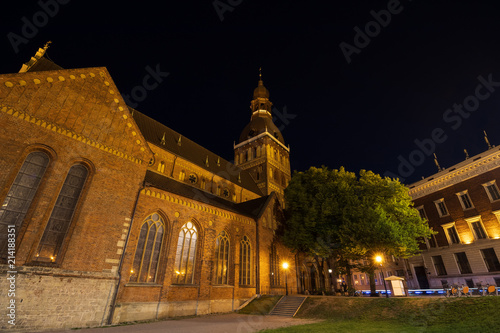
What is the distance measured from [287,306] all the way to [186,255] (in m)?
9.34

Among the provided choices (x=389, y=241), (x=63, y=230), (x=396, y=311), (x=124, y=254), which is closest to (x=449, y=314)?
(x=396, y=311)

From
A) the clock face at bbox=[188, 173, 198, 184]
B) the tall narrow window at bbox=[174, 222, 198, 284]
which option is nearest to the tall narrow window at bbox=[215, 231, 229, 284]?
the tall narrow window at bbox=[174, 222, 198, 284]

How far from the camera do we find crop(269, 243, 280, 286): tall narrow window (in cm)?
2369

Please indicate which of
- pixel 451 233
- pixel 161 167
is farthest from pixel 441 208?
pixel 161 167

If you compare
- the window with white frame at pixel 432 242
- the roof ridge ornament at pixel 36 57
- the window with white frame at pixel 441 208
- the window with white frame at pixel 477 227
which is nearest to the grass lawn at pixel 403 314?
the window with white frame at pixel 477 227

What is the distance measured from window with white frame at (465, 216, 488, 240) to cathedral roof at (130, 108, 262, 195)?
85.6ft

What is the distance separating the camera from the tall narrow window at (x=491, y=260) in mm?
23938

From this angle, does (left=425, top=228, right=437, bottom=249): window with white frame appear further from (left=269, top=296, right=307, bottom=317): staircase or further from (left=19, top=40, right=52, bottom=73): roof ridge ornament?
(left=19, top=40, right=52, bottom=73): roof ridge ornament

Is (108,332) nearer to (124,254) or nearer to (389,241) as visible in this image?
(124,254)

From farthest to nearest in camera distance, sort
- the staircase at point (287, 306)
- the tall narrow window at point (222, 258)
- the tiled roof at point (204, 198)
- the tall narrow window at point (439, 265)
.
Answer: the tall narrow window at point (439, 265)
the tall narrow window at point (222, 258)
the tiled roof at point (204, 198)
the staircase at point (287, 306)

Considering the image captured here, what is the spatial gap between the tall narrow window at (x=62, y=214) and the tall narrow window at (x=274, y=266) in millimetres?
17526

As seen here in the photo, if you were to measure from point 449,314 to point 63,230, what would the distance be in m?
21.3

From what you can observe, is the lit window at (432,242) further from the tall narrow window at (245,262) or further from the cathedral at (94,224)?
the tall narrow window at (245,262)

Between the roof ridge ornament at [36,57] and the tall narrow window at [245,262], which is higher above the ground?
the roof ridge ornament at [36,57]
